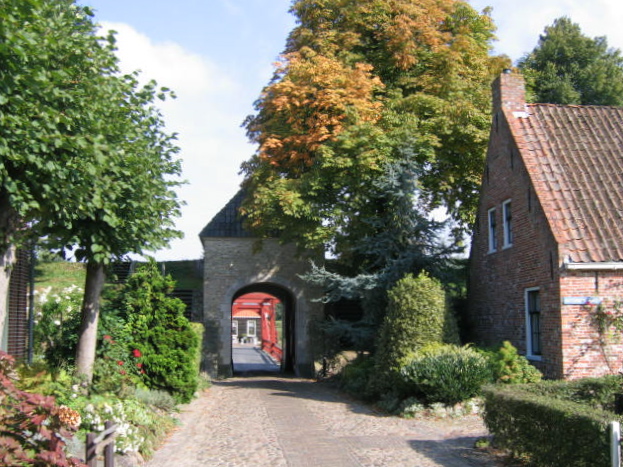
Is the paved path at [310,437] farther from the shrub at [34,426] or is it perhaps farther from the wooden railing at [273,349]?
the wooden railing at [273,349]

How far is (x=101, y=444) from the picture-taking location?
634cm

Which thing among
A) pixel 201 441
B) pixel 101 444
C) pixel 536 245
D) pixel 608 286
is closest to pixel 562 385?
pixel 608 286

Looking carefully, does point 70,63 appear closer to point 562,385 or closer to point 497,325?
point 562,385

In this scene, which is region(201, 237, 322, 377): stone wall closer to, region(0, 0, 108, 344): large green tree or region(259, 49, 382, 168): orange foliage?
region(259, 49, 382, 168): orange foliage

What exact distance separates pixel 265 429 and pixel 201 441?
147 centimetres

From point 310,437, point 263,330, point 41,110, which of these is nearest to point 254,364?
point 263,330

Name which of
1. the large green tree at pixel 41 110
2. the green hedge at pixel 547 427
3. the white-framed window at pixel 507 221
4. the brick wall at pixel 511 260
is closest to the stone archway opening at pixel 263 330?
the brick wall at pixel 511 260

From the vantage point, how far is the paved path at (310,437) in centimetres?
930

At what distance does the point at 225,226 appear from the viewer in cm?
2455

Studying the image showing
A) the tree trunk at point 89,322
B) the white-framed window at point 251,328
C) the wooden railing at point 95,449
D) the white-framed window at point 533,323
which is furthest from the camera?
the white-framed window at point 251,328

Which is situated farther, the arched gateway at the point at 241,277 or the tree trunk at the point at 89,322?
the arched gateway at the point at 241,277

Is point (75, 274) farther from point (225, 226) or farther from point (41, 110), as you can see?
point (41, 110)

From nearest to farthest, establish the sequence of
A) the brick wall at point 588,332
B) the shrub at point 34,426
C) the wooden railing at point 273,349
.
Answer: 1. the shrub at point 34,426
2. the brick wall at point 588,332
3. the wooden railing at point 273,349

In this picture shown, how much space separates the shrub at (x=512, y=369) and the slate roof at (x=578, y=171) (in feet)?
7.70
